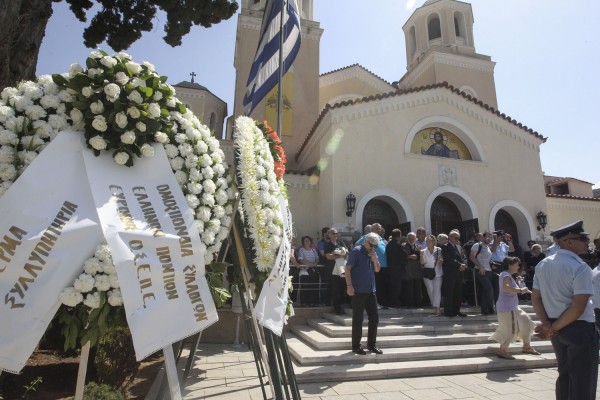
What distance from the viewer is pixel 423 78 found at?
67.9 feet

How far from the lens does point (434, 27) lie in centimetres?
2153

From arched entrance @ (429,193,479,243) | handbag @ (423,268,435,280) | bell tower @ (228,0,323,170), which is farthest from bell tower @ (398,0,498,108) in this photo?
handbag @ (423,268,435,280)

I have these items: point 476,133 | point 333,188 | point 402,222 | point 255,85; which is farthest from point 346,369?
point 476,133

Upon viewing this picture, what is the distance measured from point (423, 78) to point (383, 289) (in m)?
15.7

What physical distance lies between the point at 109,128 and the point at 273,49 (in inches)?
219

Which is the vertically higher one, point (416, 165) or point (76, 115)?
point (416, 165)

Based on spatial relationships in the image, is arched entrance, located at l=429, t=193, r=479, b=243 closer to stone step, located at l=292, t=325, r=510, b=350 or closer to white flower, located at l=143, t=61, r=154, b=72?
stone step, located at l=292, t=325, r=510, b=350

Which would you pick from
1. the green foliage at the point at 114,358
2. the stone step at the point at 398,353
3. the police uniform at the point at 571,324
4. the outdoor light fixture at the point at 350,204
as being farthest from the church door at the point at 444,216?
the green foliage at the point at 114,358

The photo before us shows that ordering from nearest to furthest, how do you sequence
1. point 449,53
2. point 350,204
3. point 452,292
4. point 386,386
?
point 386,386 < point 452,292 < point 350,204 < point 449,53

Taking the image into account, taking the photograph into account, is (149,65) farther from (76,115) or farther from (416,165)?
(416,165)

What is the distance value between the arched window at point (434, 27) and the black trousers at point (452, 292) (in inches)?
699

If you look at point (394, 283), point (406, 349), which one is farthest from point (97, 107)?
point (394, 283)

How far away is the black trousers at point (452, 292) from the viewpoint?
26.9 ft

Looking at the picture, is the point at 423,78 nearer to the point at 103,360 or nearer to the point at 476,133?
the point at 476,133
